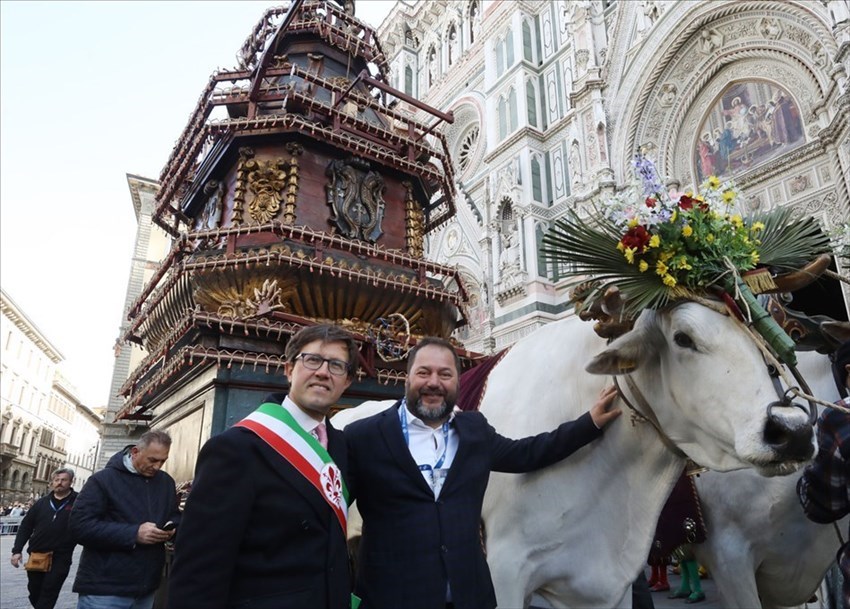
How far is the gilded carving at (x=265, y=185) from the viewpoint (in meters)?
4.83

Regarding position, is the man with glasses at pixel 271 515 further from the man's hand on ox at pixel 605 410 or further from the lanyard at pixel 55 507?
the lanyard at pixel 55 507

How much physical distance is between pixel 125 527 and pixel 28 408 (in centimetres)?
5150

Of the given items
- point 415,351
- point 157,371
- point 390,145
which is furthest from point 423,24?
point 415,351

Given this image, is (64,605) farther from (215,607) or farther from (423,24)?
(423,24)

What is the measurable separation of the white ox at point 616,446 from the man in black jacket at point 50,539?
4586 mm

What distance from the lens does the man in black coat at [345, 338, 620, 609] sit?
5.36 ft

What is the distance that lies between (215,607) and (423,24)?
102ft

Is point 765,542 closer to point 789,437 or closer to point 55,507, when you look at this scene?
point 789,437

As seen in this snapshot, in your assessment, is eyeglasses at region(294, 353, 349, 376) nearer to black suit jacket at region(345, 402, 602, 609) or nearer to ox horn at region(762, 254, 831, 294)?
black suit jacket at region(345, 402, 602, 609)

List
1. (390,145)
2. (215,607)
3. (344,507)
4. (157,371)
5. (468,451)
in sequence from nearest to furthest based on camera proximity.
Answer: (215,607) → (344,507) → (468,451) → (157,371) → (390,145)

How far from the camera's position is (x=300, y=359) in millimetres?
1662

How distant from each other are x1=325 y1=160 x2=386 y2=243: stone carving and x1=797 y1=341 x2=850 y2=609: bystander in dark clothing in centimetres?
396

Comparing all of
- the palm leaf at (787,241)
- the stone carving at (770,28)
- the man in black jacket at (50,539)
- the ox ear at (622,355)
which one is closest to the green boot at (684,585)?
the palm leaf at (787,241)

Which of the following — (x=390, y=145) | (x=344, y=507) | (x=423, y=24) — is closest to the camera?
(x=344, y=507)
